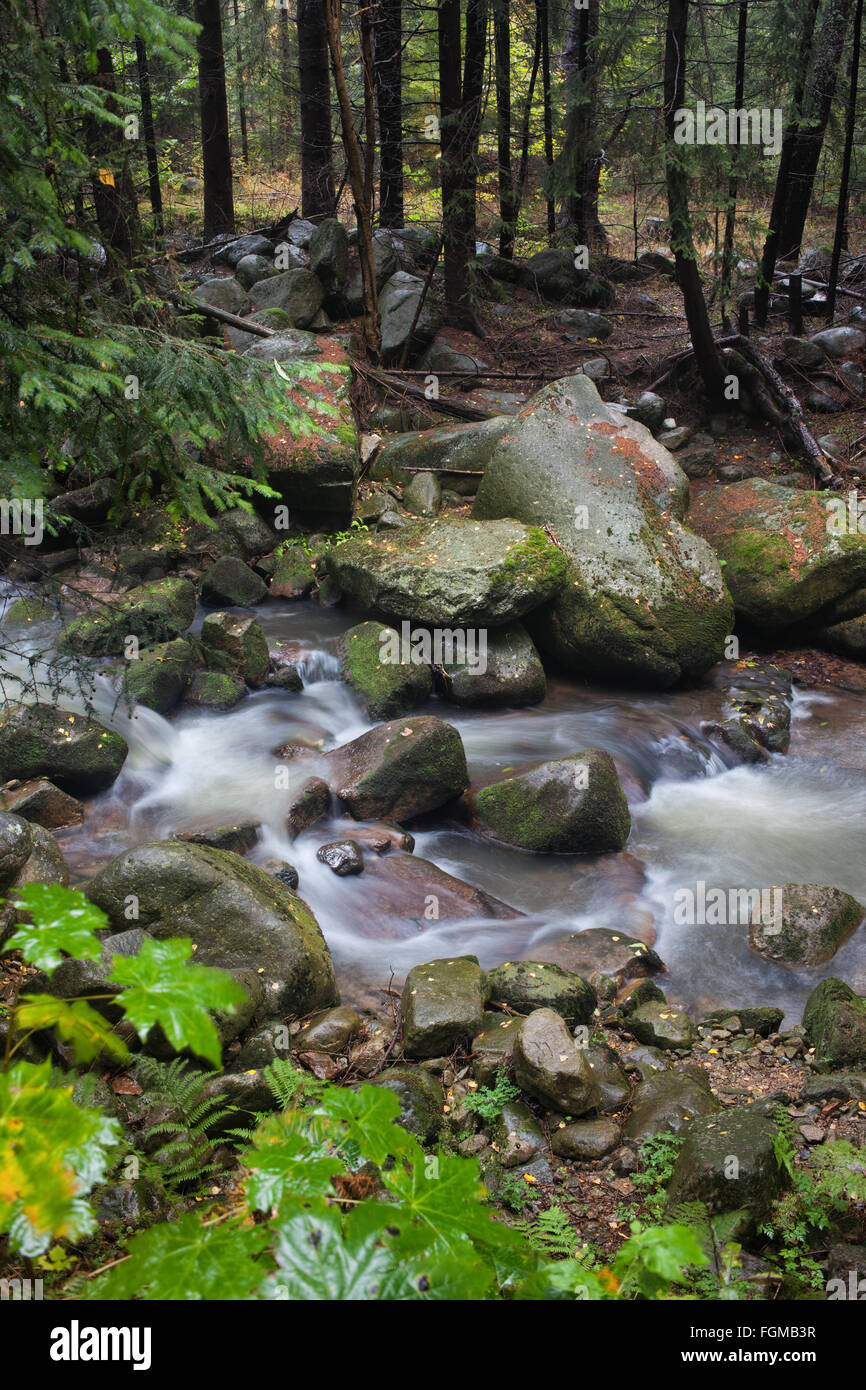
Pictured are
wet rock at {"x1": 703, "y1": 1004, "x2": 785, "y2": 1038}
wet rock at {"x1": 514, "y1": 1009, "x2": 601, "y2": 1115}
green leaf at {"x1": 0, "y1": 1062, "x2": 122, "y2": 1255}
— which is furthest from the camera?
wet rock at {"x1": 703, "y1": 1004, "x2": 785, "y2": 1038}

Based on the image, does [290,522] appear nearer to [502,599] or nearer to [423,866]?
[502,599]

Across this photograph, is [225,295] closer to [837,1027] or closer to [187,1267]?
[837,1027]

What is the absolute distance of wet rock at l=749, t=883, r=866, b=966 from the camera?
5.88 metres

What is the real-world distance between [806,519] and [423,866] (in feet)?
21.1

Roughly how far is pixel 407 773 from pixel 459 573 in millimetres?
2659

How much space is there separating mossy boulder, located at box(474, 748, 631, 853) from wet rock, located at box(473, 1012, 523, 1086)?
8.11 feet

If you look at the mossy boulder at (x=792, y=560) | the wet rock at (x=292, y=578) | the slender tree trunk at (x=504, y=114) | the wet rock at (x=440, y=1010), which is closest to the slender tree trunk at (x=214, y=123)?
the slender tree trunk at (x=504, y=114)

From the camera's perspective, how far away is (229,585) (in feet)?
33.4

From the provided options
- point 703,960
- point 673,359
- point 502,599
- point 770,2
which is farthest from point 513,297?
point 703,960

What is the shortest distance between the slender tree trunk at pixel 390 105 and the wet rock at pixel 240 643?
9.77m

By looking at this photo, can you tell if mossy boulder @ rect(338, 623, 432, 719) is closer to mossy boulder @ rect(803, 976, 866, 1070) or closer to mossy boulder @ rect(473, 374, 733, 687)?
mossy boulder @ rect(473, 374, 733, 687)

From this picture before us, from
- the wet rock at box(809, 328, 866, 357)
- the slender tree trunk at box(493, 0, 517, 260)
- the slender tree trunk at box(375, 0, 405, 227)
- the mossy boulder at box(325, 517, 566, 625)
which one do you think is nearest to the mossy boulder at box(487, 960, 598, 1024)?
the mossy boulder at box(325, 517, 566, 625)

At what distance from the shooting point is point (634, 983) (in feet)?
17.8

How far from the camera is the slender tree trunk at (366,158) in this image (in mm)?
11695
